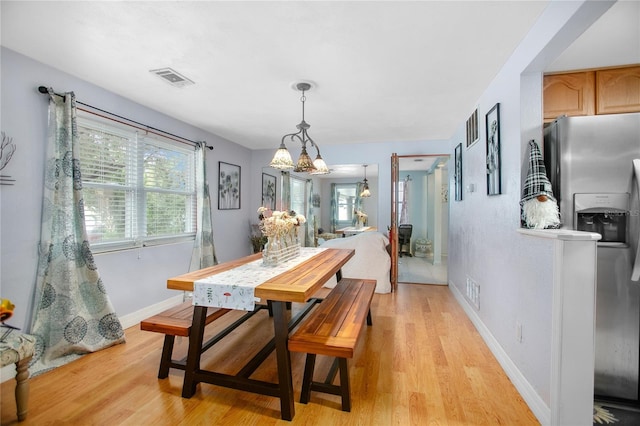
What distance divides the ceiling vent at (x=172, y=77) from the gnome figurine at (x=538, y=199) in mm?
2705

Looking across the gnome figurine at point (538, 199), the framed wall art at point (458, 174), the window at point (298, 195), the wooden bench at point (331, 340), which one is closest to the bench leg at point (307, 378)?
the wooden bench at point (331, 340)

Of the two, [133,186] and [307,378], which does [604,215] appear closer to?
[307,378]

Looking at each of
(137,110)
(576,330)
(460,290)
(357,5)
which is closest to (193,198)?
(137,110)

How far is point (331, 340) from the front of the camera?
5.44ft

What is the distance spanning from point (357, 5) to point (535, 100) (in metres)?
1.31

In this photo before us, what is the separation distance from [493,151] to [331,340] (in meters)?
1.95

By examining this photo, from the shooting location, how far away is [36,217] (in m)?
2.20

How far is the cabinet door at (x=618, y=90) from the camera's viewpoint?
6.36 ft

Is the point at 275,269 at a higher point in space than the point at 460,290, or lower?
higher

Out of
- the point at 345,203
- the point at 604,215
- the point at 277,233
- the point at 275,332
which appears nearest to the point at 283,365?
the point at 275,332

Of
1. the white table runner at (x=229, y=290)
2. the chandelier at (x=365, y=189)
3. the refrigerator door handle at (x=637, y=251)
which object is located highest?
the chandelier at (x=365, y=189)

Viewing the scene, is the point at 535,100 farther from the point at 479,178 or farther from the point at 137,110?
the point at 137,110

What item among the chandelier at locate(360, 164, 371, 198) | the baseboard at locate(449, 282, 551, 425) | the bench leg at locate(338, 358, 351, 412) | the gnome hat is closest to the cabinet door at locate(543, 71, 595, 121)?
the gnome hat

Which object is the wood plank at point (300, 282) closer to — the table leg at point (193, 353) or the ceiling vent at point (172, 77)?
the table leg at point (193, 353)
